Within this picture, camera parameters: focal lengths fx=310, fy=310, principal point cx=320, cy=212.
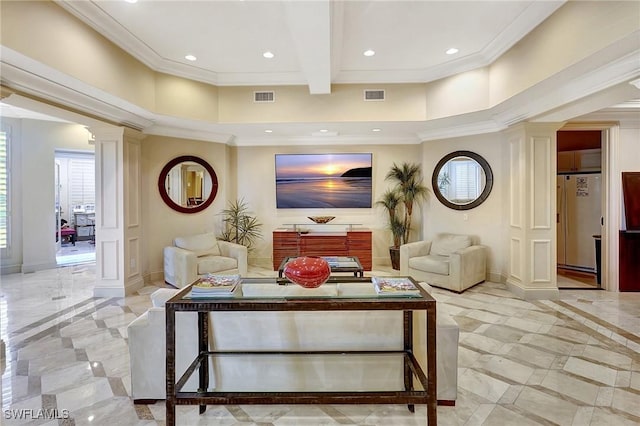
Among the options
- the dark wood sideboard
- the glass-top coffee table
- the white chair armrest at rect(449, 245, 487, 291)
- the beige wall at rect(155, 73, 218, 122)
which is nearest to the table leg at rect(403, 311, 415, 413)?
the glass-top coffee table

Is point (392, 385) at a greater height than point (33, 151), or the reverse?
point (33, 151)

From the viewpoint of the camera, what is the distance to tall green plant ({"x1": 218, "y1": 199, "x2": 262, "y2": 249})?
244 inches

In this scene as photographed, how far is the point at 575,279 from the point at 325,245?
453 cm

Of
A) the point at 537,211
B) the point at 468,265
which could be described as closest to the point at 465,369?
the point at 468,265

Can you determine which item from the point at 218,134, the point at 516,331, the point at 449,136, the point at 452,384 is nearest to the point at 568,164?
the point at 449,136

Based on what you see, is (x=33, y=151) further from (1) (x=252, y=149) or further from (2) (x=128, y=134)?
(1) (x=252, y=149)

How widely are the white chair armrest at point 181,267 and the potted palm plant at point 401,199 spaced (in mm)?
3626

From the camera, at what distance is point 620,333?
3332 mm

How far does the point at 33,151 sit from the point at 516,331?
878 cm

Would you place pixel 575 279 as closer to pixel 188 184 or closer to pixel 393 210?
pixel 393 210

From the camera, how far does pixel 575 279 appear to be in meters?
5.56

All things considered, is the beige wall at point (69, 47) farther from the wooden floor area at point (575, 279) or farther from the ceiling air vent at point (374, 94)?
the wooden floor area at point (575, 279)

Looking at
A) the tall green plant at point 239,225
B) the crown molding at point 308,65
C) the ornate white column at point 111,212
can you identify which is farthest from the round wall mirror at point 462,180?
the ornate white column at point 111,212

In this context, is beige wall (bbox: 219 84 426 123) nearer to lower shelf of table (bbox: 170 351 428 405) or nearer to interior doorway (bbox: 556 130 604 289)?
interior doorway (bbox: 556 130 604 289)
